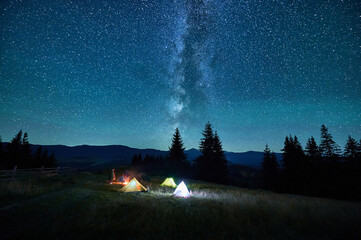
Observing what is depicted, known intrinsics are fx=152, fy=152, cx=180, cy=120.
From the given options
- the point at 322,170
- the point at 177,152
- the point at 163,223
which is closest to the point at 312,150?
the point at 322,170

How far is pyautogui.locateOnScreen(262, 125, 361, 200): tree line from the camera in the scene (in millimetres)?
26656

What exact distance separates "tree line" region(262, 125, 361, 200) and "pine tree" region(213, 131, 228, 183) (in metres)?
11.3

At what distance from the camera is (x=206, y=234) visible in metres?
5.63

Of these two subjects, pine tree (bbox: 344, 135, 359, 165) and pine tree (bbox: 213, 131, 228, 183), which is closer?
pine tree (bbox: 344, 135, 359, 165)

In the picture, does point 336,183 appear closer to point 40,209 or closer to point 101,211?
point 101,211

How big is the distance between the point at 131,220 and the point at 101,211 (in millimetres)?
1964

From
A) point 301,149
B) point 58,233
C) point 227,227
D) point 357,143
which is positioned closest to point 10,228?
point 58,233

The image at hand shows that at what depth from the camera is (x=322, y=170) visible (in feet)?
94.4

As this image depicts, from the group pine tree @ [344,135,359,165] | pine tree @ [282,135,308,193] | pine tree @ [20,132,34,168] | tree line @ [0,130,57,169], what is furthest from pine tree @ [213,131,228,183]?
pine tree @ [20,132,34,168]

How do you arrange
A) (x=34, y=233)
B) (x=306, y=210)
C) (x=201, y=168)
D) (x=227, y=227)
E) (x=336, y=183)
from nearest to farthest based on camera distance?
1. (x=34, y=233)
2. (x=227, y=227)
3. (x=306, y=210)
4. (x=336, y=183)
5. (x=201, y=168)

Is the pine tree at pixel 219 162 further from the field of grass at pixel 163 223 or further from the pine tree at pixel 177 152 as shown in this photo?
the field of grass at pixel 163 223

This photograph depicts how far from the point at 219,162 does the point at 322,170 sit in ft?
62.4

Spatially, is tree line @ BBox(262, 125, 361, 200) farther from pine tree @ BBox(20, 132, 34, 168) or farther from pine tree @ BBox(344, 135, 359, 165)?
pine tree @ BBox(20, 132, 34, 168)

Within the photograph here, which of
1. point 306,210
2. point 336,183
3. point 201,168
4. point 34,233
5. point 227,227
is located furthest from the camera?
point 201,168
